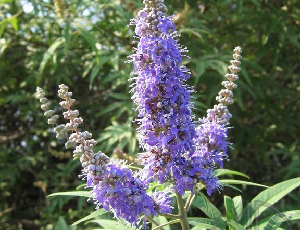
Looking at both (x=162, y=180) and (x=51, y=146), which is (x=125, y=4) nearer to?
(x=51, y=146)

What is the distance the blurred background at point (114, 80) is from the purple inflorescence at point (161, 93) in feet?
Answer: 7.07

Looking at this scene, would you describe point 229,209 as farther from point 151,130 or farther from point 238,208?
point 151,130

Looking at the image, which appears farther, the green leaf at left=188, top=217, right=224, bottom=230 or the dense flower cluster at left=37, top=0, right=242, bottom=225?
the green leaf at left=188, top=217, right=224, bottom=230

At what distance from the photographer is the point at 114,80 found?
5277 mm

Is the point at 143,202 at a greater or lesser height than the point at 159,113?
lesser

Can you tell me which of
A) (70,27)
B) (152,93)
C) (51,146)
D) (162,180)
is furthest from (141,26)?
(51,146)

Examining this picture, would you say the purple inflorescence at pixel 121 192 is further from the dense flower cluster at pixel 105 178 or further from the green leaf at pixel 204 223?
the green leaf at pixel 204 223

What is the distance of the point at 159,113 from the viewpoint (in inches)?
77.4

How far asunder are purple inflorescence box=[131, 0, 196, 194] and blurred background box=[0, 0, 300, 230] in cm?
216

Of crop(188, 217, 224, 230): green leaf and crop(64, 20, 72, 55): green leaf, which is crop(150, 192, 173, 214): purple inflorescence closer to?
crop(188, 217, 224, 230): green leaf

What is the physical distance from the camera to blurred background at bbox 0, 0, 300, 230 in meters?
4.58

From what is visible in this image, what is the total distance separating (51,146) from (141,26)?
4.46 meters

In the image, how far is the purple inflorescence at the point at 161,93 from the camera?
1.94 meters

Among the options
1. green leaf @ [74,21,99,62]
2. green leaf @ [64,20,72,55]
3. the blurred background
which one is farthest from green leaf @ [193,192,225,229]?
green leaf @ [64,20,72,55]
